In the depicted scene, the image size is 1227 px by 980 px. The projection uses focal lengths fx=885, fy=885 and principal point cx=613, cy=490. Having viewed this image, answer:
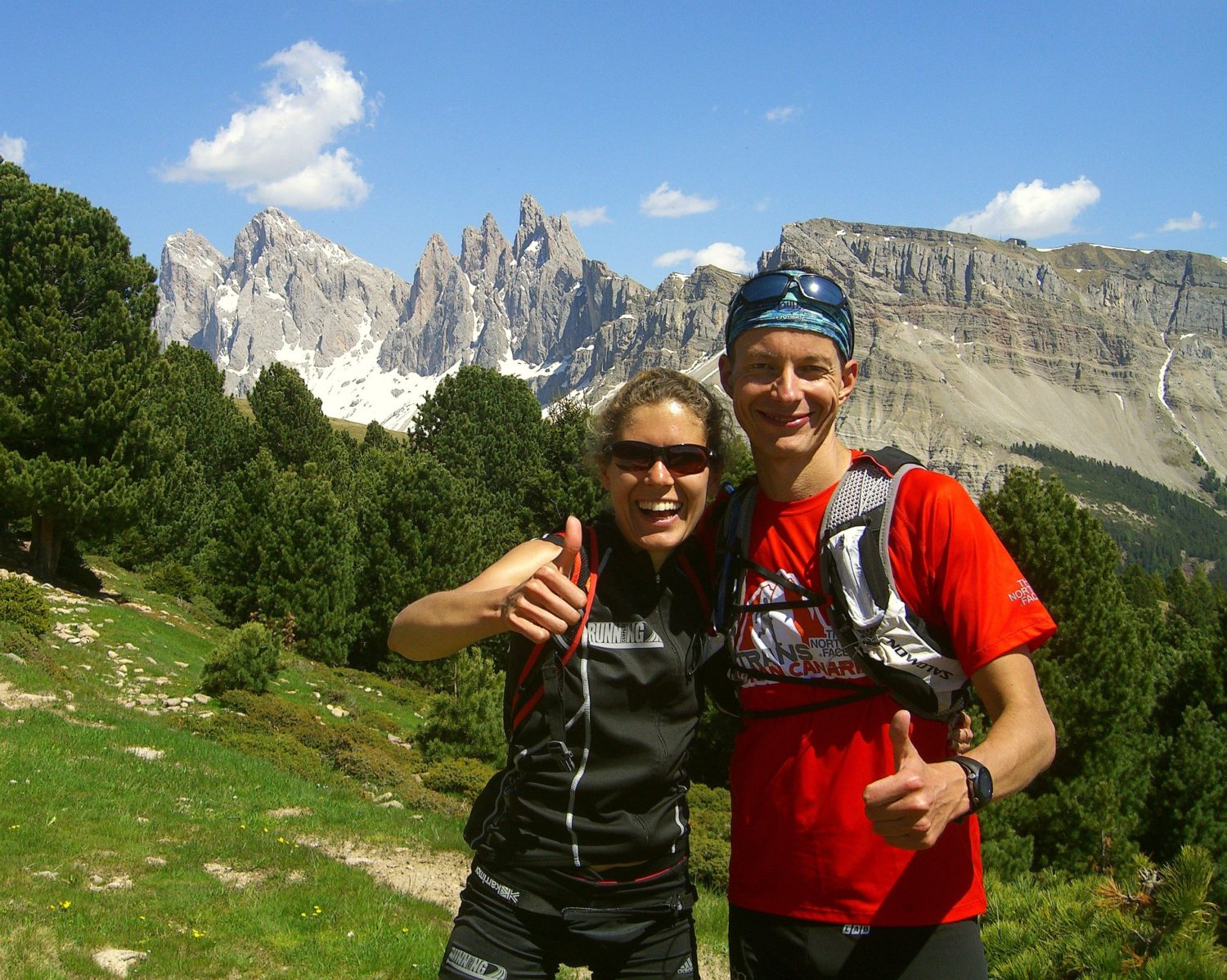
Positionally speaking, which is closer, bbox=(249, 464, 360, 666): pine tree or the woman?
the woman

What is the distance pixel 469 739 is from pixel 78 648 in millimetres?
9869

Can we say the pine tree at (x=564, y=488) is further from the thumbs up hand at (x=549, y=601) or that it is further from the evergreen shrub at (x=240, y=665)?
the thumbs up hand at (x=549, y=601)

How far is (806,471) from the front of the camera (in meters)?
2.92

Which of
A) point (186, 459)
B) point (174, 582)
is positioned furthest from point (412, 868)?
point (186, 459)

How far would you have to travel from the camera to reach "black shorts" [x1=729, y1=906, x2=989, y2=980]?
2598 millimetres

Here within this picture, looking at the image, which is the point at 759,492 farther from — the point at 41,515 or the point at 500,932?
the point at 41,515

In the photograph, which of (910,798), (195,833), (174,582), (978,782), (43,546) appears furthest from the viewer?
(174,582)

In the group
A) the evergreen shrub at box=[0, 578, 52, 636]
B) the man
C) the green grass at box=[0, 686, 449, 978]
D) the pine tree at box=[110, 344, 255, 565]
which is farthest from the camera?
the pine tree at box=[110, 344, 255, 565]

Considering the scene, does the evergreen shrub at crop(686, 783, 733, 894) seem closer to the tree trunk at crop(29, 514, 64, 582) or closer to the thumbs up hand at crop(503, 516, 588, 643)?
the thumbs up hand at crop(503, 516, 588, 643)

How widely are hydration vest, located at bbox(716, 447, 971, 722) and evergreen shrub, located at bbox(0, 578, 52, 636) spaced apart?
22.5 m

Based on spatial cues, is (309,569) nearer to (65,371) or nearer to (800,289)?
(65,371)

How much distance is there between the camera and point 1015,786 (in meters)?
2.32

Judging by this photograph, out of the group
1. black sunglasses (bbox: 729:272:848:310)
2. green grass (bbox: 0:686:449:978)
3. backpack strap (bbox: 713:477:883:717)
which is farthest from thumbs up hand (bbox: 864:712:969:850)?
green grass (bbox: 0:686:449:978)

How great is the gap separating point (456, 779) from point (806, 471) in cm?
1582
